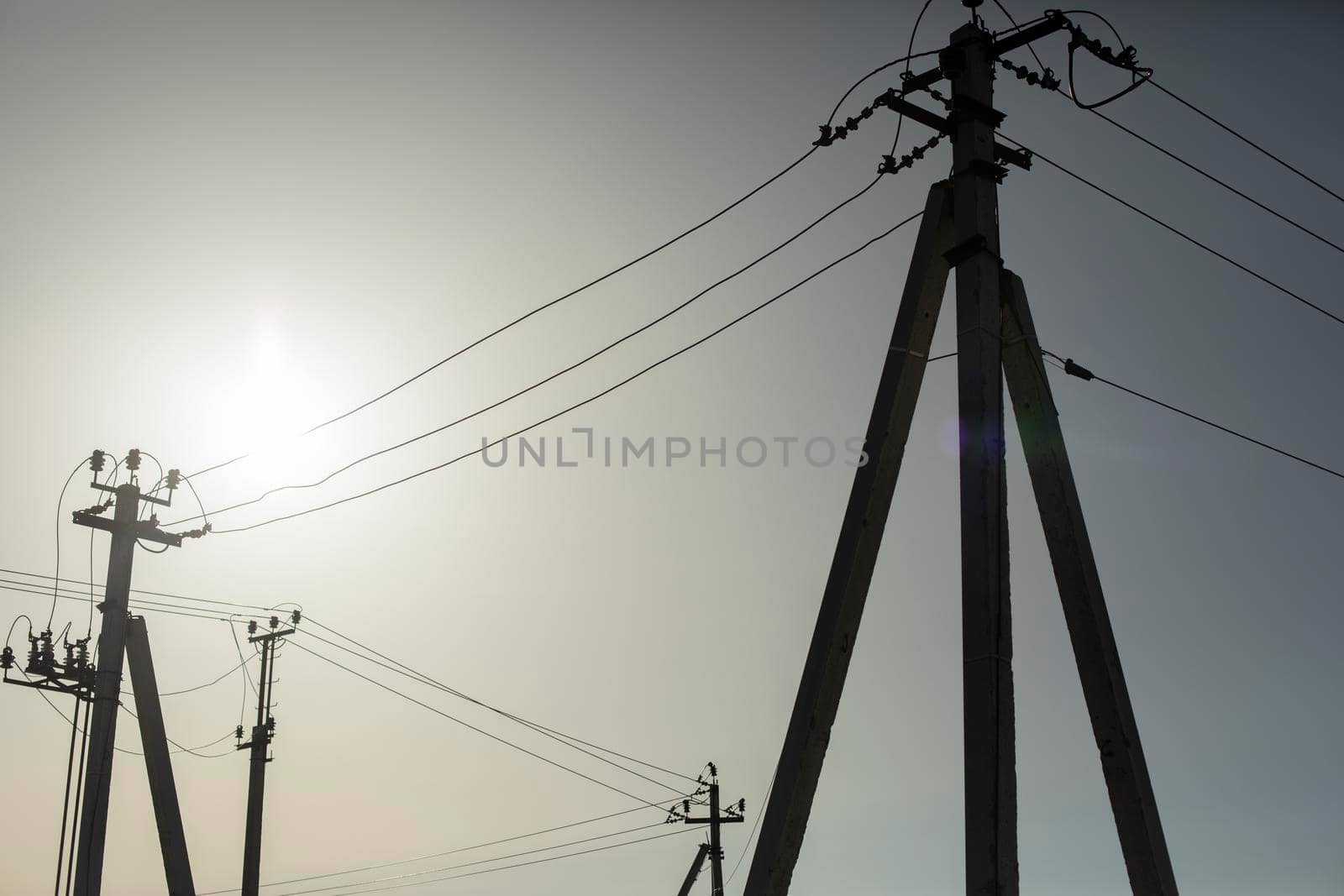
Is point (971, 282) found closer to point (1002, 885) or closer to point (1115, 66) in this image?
point (1115, 66)

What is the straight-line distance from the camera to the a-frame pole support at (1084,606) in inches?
350

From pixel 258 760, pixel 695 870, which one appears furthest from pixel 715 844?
pixel 258 760

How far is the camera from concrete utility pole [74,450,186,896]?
704 inches

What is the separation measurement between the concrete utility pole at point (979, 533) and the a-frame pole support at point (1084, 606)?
1 centimetres

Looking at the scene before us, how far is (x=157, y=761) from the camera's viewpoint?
1941 centimetres

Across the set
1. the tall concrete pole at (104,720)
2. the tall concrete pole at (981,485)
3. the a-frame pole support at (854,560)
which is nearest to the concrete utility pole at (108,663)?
the tall concrete pole at (104,720)

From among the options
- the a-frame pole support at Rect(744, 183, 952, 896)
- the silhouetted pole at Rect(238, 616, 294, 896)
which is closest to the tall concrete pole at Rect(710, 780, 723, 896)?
the silhouetted pole at Rect(238, 616, 294, 896)

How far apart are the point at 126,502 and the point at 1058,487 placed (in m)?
16.0

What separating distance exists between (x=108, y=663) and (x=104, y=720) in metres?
0.88

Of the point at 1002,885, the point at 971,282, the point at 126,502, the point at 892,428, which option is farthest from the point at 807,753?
the point at 126,502

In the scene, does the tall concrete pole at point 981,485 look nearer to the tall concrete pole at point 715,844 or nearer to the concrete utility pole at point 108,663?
the concrete utility pole at point 108,663

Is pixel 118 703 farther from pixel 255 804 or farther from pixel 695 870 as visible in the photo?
pixel 695 870

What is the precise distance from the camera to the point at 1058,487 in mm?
9867

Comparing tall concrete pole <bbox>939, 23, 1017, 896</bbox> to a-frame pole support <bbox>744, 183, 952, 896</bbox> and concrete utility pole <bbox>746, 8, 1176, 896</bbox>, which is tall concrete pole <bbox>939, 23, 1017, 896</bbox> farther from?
a-frame pole support <bbox>744, 183, 952, 896</bbox>
